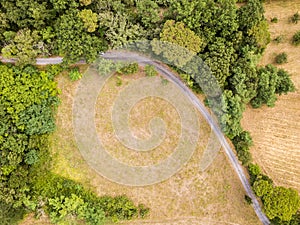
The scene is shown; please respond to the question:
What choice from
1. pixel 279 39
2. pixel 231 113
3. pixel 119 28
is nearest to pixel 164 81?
pixel 119 28

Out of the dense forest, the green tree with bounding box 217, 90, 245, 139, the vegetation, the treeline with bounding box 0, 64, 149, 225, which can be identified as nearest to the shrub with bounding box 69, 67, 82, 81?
the treeline with bounding box 0, 64, 149, 225

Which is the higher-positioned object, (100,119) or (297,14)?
(297,14)

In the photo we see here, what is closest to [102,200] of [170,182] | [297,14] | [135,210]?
[135,210]

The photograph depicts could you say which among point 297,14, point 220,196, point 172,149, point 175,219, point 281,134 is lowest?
point 175,219

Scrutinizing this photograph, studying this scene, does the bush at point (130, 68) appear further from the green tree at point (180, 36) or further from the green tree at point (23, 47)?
the green tree at point (23, 47)

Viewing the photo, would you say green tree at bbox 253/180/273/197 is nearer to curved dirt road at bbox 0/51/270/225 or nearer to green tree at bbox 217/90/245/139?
curved dirt road at bbox 0/51/270/225

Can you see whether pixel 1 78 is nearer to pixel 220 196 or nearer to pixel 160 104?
pixel 160 104
